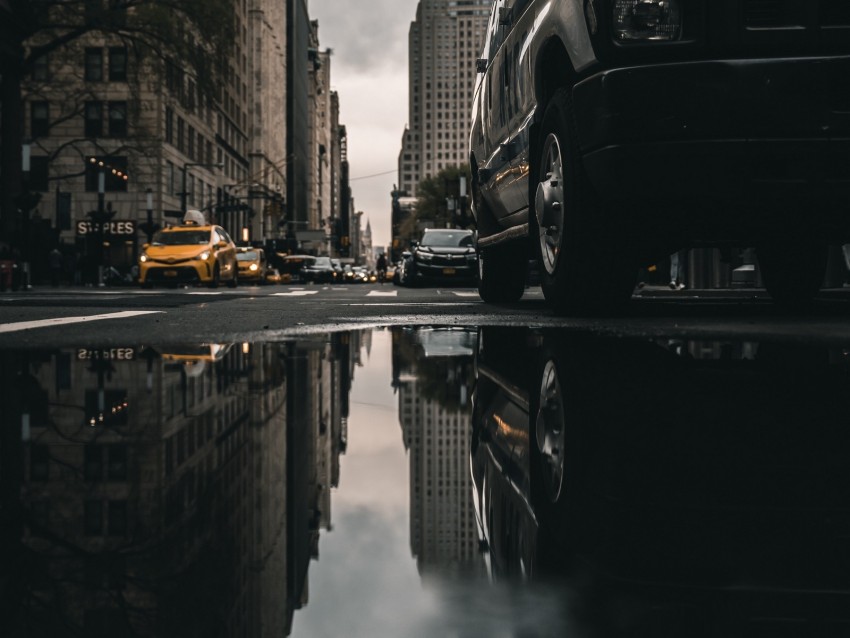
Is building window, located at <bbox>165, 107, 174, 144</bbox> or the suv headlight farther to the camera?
building window, located at <bbox>165, 107, 174, 144</bbox>

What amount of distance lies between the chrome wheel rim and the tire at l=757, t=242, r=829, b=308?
2.82 meters

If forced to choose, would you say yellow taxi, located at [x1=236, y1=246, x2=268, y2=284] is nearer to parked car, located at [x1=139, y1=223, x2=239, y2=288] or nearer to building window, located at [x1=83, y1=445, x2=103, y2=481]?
parked car, located at [x1=139, y1=223, x2=239, y2=288]

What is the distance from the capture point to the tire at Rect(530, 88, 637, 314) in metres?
6.21

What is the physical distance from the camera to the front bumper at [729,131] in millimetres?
5332

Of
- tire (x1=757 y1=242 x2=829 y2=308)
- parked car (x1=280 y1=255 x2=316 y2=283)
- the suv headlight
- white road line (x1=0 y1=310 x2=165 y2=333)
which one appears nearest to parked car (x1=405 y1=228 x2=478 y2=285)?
tire (x1=757 y1=242 x2=829 y2=308)

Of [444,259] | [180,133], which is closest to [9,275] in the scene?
[444,259]

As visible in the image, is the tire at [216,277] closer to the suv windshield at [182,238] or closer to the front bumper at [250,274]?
the suv windshield at [182,238]

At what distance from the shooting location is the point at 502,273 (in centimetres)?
1057

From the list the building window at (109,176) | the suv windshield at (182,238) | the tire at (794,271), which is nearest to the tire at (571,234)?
the tire at (794,271)

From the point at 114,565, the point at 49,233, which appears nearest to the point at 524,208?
the point at 114,565

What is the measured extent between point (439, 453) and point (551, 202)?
4634mm

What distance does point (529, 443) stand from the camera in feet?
7.47

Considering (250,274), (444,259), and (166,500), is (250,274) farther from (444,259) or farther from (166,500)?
(166,500)

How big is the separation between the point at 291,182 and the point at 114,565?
5274 inches
